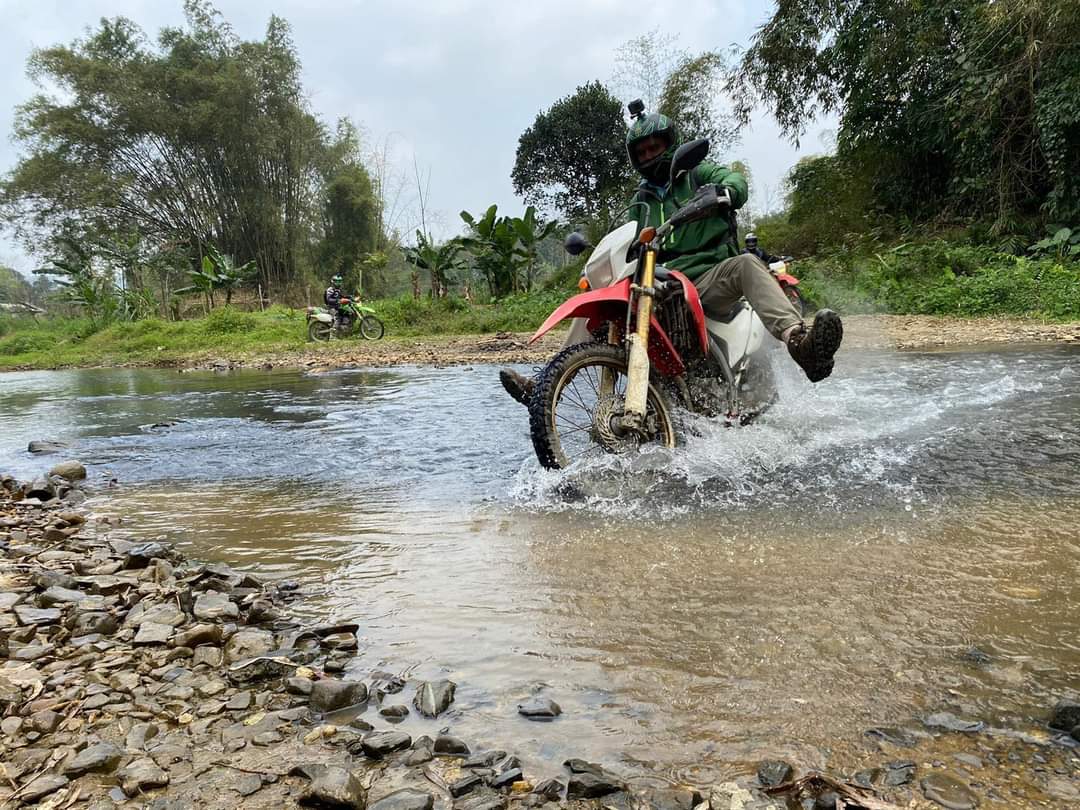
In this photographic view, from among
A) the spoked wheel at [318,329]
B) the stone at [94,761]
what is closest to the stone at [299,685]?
the stone at [94,761]

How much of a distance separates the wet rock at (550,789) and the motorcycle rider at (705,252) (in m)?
2.66

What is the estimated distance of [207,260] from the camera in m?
23.6

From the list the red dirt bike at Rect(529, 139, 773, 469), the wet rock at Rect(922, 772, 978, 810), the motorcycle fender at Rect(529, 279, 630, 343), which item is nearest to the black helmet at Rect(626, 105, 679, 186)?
the red dirt bike at Rect(529, 139, 773, 469)

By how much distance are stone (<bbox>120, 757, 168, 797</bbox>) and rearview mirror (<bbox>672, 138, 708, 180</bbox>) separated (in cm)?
316

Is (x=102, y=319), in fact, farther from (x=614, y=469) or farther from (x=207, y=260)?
(x=614, y=469)

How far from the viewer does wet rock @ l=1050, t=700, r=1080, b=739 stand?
4.66 ft

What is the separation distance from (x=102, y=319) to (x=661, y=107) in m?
20.0

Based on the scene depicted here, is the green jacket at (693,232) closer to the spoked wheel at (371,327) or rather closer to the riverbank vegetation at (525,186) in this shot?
the riverbank vegetation at (525,186)

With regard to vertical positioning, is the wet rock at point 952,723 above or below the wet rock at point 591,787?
above

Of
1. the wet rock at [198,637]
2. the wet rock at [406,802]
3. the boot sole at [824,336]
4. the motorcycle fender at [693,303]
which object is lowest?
the wet rock at [406,802]

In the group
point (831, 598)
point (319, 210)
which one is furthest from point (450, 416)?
point (319, 210)

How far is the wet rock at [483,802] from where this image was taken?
1.32 metres

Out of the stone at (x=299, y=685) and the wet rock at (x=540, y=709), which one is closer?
the wet rock at (x=540, y=709)

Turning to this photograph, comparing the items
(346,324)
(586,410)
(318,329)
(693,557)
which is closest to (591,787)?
(693,557)
